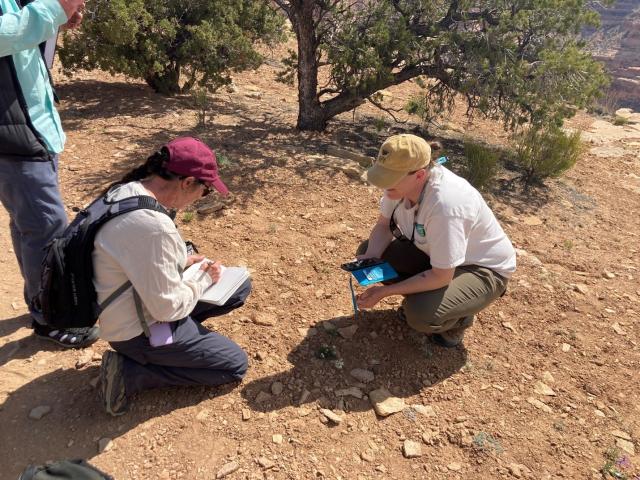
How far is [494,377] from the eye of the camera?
275 centimetres

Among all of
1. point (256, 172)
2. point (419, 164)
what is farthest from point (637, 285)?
point (256, 172)

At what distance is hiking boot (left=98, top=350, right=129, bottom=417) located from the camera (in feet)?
7.38

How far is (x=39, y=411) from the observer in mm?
2354

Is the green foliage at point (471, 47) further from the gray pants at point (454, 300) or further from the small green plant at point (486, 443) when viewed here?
the small green plant at point (486, 443)

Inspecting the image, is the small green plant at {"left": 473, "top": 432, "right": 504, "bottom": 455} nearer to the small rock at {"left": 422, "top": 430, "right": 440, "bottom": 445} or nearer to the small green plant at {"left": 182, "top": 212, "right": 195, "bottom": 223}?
the small rock at {"left": 422, "top": 430, "right": 440, "bottom": 445}

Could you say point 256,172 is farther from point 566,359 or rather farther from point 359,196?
point 566,359

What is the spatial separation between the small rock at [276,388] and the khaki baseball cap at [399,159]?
116cm

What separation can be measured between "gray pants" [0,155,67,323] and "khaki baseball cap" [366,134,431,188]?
1570 millimetres

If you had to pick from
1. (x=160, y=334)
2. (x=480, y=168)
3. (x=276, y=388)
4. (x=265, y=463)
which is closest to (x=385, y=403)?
(x=276, y=388)

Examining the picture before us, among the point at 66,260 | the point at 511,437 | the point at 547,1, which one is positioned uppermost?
the point at 547,1

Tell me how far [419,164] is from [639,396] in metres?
1.80

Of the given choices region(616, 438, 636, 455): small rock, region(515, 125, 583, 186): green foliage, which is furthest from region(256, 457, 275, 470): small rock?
region(515, 125, 583, 186): green foliage

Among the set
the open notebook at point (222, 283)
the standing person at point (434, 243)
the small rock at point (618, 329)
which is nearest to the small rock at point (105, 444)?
the open notebook at point (222, 283)

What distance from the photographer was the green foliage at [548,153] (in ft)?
17.6
